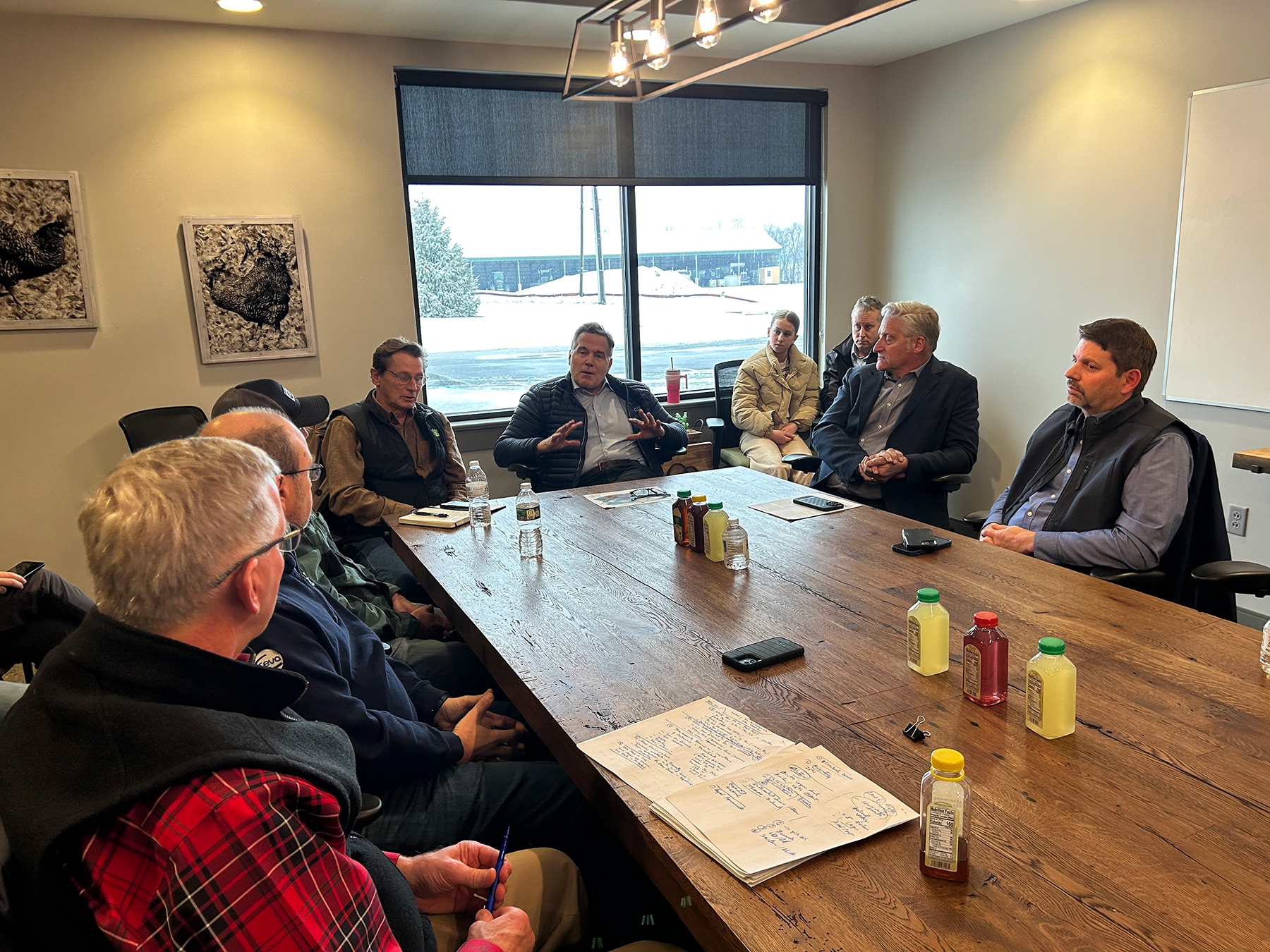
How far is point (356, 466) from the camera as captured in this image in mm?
3557

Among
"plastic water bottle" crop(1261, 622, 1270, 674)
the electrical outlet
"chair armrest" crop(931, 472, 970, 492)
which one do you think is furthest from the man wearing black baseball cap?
the electrical outlet

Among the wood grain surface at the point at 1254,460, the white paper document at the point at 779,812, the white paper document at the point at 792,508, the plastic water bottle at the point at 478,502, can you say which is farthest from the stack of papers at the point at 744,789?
the wood grain surface at the point at 1254,460

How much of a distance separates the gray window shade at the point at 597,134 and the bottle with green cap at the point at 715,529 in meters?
2.98

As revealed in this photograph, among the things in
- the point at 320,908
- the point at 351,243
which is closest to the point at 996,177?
the point at 351,243

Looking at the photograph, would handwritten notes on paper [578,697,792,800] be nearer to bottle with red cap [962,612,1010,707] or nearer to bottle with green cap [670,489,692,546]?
bottle with red cap [962,612,1010,707]

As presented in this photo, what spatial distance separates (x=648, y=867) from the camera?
1.24 meters

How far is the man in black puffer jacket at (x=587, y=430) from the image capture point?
13.7 feet

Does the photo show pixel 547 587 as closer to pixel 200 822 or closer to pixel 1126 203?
pixel 200 822

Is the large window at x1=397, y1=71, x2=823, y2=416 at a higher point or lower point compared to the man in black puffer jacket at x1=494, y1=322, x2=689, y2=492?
higher

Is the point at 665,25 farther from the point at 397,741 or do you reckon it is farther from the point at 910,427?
the point at 397,741

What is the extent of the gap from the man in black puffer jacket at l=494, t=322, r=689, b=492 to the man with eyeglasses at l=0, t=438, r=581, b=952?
3.04 meters

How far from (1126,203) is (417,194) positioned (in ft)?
11.3

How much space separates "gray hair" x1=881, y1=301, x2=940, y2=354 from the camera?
373cm

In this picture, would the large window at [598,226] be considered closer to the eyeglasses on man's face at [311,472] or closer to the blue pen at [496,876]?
the eyeglasses on man's face at [311,472]
